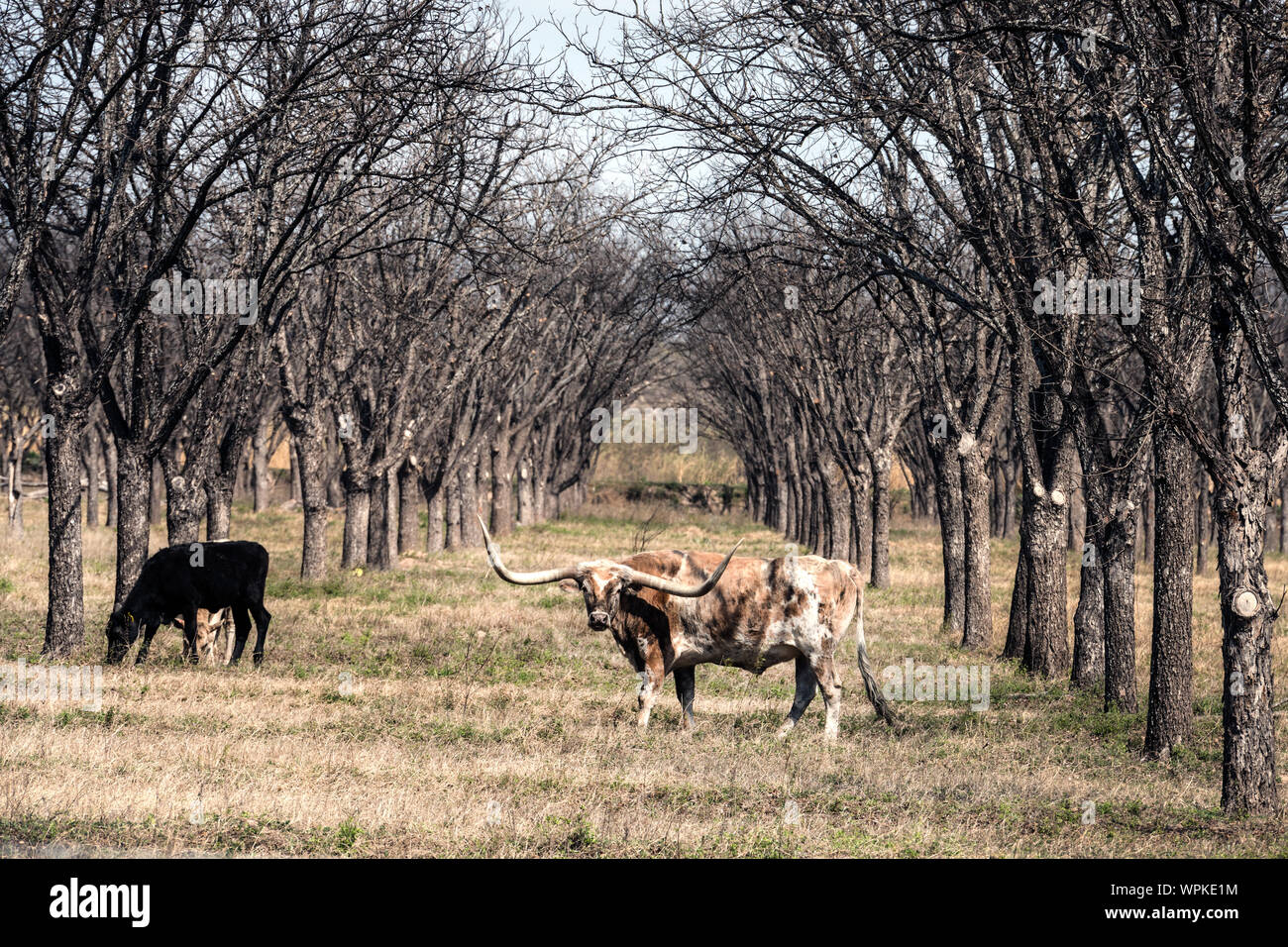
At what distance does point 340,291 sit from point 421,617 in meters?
8.23

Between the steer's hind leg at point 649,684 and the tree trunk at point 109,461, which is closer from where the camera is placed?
the steer's hind leg at point 649,684

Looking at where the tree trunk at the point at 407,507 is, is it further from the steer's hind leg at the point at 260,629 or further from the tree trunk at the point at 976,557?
the tree trunk at the point at 976,557

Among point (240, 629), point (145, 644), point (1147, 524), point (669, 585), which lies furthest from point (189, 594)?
point (1147, 524)

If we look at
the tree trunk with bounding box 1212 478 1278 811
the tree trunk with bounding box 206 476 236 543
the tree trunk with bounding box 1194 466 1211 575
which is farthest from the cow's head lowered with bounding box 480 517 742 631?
the tree trunk with bounding box 1194 466 1211 575

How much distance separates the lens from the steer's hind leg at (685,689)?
415 inches

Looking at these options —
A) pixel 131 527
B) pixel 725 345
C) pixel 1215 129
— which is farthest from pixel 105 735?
pixel 725 345

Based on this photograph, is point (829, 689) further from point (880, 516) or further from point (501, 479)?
point (501, 479)

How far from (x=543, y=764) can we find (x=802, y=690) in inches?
122

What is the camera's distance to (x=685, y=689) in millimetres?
10781

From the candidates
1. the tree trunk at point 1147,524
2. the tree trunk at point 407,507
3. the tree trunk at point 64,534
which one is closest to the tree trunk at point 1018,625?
the tree trunk at point 64,534

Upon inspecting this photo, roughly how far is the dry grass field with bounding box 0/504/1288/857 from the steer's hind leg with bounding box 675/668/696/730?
7.3 inches

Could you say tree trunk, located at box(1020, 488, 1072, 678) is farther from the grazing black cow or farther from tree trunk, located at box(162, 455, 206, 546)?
tree trunk, located at box(162, 455, 206, 546)

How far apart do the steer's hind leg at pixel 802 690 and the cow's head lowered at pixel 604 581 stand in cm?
120

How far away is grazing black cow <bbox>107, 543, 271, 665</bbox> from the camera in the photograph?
1255 cm
